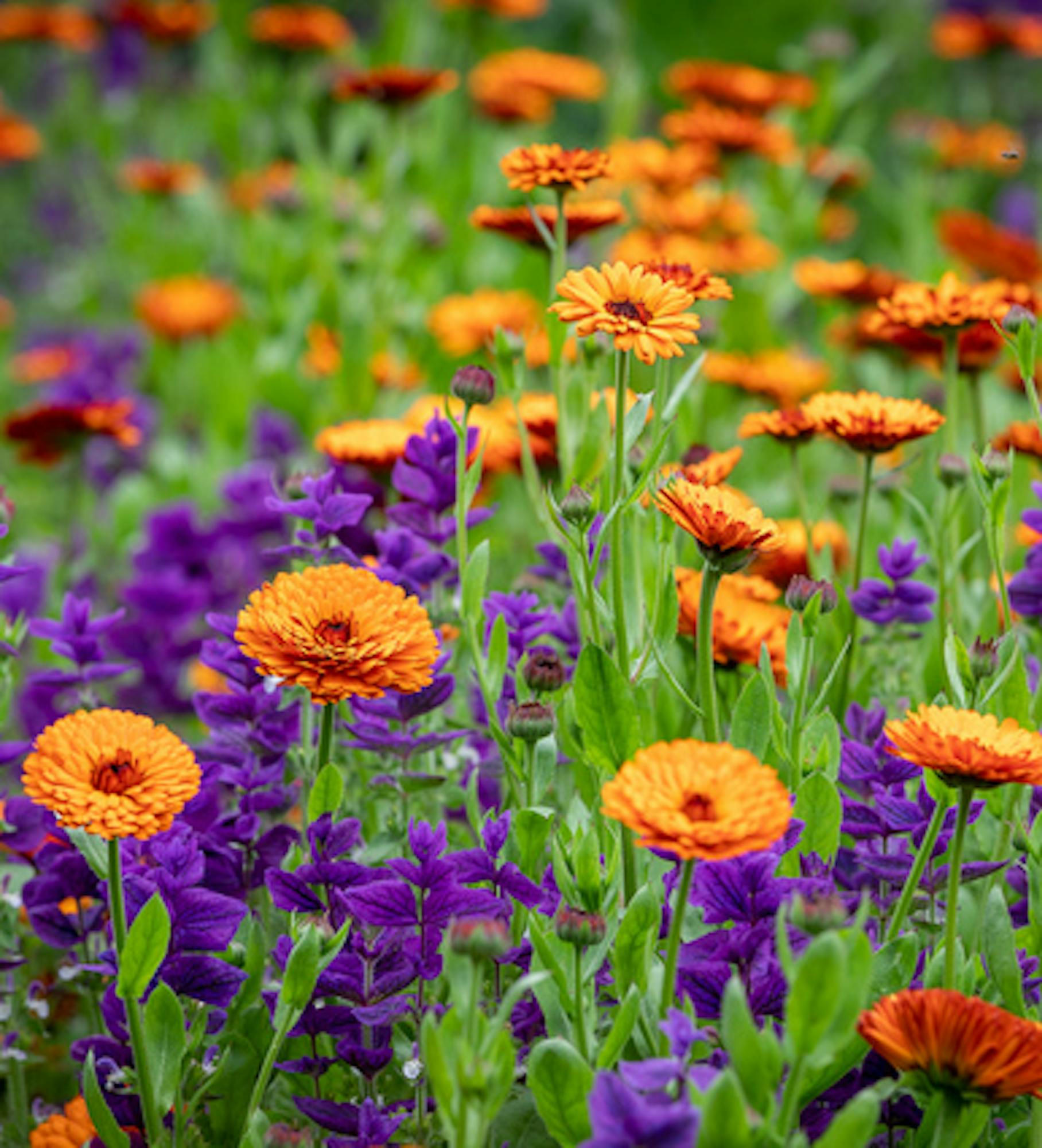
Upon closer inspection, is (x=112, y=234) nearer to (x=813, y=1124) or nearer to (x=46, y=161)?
(x=46, y=161)

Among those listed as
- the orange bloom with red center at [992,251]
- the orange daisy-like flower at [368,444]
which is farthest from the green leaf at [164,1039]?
the orange bloom with red center at [992,251]

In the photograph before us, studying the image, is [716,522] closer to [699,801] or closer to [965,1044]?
[699,801]

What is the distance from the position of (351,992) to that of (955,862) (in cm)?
36

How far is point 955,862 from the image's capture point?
2.46 feet

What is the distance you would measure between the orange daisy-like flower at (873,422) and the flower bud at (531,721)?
338 mm

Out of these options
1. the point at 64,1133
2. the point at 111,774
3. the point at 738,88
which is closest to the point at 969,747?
the point at 111,774

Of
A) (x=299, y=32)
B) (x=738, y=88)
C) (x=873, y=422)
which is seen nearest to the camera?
(x=873, y=422)

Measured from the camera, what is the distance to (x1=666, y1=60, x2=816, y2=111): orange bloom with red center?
2.44 metres

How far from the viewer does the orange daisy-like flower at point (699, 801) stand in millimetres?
621

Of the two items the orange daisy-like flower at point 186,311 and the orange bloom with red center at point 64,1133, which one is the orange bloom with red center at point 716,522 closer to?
the orange bloom with red center at point 64,1133

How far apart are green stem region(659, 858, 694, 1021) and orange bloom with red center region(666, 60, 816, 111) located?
6.55 ft

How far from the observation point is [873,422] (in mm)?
1015

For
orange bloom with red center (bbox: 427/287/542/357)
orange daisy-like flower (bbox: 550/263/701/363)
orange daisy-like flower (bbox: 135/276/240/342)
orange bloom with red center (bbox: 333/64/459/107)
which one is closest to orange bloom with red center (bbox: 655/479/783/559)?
orange daisy-like flower (bbox: 550/263/701/363)

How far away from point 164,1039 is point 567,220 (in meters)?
0.74
